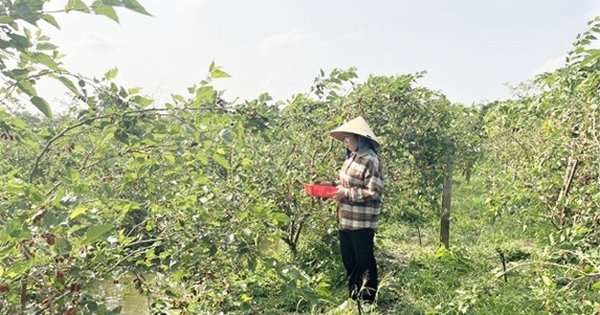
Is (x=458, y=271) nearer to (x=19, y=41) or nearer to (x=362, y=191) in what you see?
(x=362, y=191)

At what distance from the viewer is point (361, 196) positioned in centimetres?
339

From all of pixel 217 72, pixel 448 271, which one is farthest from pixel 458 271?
pixel 217 72

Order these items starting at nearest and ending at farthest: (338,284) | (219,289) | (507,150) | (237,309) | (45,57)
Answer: (45,57) → (219,289) → (237,309) → (338,284) → (507,150)

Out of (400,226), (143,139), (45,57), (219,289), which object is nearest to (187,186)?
(219,289)

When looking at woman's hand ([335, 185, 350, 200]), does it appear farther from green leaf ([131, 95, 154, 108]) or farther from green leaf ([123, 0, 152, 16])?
green leaf ([123, 0, 152, 16])

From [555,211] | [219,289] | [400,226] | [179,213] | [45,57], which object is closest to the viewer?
[45,57]

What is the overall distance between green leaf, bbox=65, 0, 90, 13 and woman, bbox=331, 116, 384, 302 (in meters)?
2.40

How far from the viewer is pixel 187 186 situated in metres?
3.46

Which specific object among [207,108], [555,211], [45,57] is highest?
[45,57]

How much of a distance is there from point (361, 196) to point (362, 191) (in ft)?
0.13

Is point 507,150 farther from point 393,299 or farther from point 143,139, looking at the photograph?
point 143,139

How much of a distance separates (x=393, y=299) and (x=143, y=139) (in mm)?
2727

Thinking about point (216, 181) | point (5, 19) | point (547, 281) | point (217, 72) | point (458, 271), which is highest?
point (5, 19)

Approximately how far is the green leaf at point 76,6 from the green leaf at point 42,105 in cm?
31
